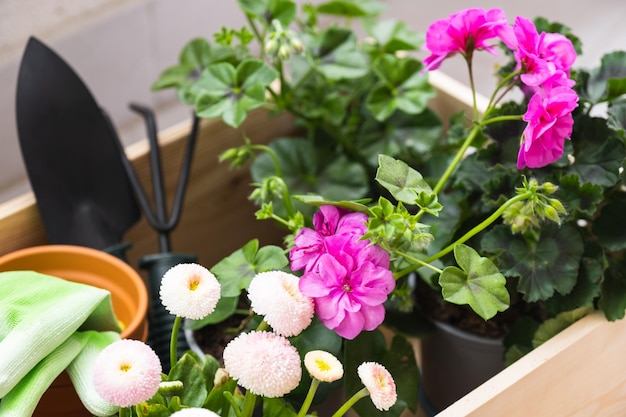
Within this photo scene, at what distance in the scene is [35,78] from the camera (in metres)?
0.81

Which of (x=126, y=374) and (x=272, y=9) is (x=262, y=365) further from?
(x=272, y=9)

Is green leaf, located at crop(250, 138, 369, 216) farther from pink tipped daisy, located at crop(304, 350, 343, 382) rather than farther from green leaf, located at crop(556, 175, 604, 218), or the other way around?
pink tipped daisy, located at crop(304, 350, 343, 382)

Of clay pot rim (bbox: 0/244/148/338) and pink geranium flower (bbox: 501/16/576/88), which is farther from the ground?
pink geranium flower (bbox: 501/16/576/88)

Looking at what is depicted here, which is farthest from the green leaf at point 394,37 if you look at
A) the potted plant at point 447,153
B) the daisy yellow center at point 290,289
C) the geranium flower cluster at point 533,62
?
the daisy yellow center at point 290,289

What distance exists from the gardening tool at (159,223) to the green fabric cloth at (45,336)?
120 mm

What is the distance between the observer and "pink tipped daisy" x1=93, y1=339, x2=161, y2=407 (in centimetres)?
47

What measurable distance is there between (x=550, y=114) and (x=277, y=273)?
24 centimetres

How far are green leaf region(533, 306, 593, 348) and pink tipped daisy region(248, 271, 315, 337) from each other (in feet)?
0.84

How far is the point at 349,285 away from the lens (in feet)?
1.82

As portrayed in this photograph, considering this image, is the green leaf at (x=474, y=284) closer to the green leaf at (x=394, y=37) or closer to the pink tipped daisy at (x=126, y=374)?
the pink tipped daisy at (x=126, y=374)

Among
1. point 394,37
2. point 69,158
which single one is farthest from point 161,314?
point 394,37

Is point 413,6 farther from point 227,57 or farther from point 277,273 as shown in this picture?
point 277,273

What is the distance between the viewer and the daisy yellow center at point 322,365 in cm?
50

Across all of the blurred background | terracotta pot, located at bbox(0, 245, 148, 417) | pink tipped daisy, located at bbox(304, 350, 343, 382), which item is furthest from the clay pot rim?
the blurred background
